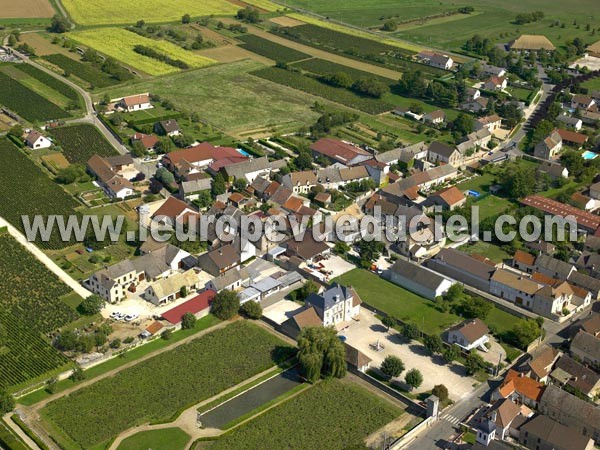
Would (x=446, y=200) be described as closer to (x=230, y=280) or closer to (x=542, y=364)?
(x=230, y=280)

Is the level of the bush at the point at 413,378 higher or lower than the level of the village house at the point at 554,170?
lower

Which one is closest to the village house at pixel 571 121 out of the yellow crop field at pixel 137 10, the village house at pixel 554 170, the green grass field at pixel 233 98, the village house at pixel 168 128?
the village house at pixel 554 170

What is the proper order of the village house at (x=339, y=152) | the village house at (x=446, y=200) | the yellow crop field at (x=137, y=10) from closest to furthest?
the village house at (x=446, y=200)
the village house at (x=339, y=152)
the yellow crop field at (x=137, y=10)

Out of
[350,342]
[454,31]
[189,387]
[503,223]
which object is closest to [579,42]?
[454,31]

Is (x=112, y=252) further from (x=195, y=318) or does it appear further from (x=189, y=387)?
(x=189, y=387)

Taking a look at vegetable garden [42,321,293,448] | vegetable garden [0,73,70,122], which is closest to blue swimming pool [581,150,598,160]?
vegetable garden [42,321,293,448]

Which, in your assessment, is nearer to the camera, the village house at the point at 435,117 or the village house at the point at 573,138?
the village house at the point at 573,138

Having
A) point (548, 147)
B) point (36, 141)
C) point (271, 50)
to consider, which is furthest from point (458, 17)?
point (36, 141)

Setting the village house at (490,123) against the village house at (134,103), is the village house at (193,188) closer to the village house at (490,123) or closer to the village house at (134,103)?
the village house at (134,103)

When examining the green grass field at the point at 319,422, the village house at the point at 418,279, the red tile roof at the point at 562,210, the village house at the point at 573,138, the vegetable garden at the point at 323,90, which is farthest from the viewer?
the vegetable garden at the point at 323,90
